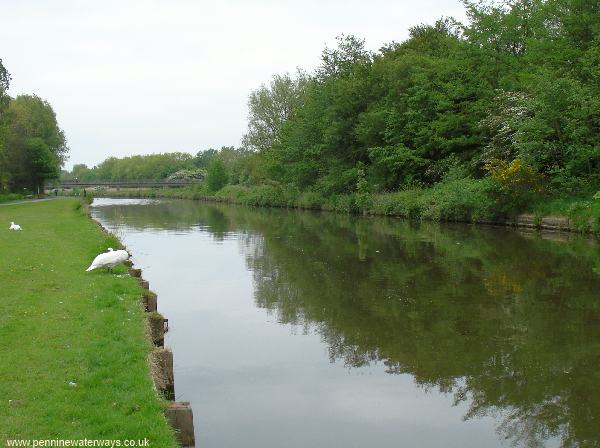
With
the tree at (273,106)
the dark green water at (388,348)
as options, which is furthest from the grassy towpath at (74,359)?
the tree at (273,106)

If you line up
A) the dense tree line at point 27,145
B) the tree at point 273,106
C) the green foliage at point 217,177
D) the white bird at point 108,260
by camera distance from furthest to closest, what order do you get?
the green foliage at point 217,177 → the tree at point 273,106 → the dense tree line at point 27,145 → the white bird at point 108,260

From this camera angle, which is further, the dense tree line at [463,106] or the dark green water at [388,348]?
the dense tree line at [463,106]

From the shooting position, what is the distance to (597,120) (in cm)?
2834

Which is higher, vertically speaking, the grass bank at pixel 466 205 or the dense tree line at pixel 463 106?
the dense tree line at pixel 463 106

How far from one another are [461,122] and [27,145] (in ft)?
152

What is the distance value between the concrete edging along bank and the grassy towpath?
0.14 m

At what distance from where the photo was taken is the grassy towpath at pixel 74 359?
5.73 meters

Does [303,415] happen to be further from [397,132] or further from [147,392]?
[397,132]

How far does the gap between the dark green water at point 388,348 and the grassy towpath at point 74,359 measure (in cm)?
111

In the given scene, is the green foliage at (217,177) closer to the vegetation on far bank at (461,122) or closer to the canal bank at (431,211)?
the canal bank at (431,211)

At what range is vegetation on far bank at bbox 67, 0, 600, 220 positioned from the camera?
30.1 metres

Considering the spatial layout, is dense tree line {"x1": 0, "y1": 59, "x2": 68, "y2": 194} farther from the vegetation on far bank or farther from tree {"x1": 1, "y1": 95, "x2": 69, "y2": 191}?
the vegetation on far bank

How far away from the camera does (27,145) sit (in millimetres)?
63625

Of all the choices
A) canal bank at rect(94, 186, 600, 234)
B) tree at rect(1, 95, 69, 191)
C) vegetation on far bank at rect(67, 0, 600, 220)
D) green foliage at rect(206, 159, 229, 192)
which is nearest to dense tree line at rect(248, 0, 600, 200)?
vegetation on far bank at rect(67, 0, 600, 220)
